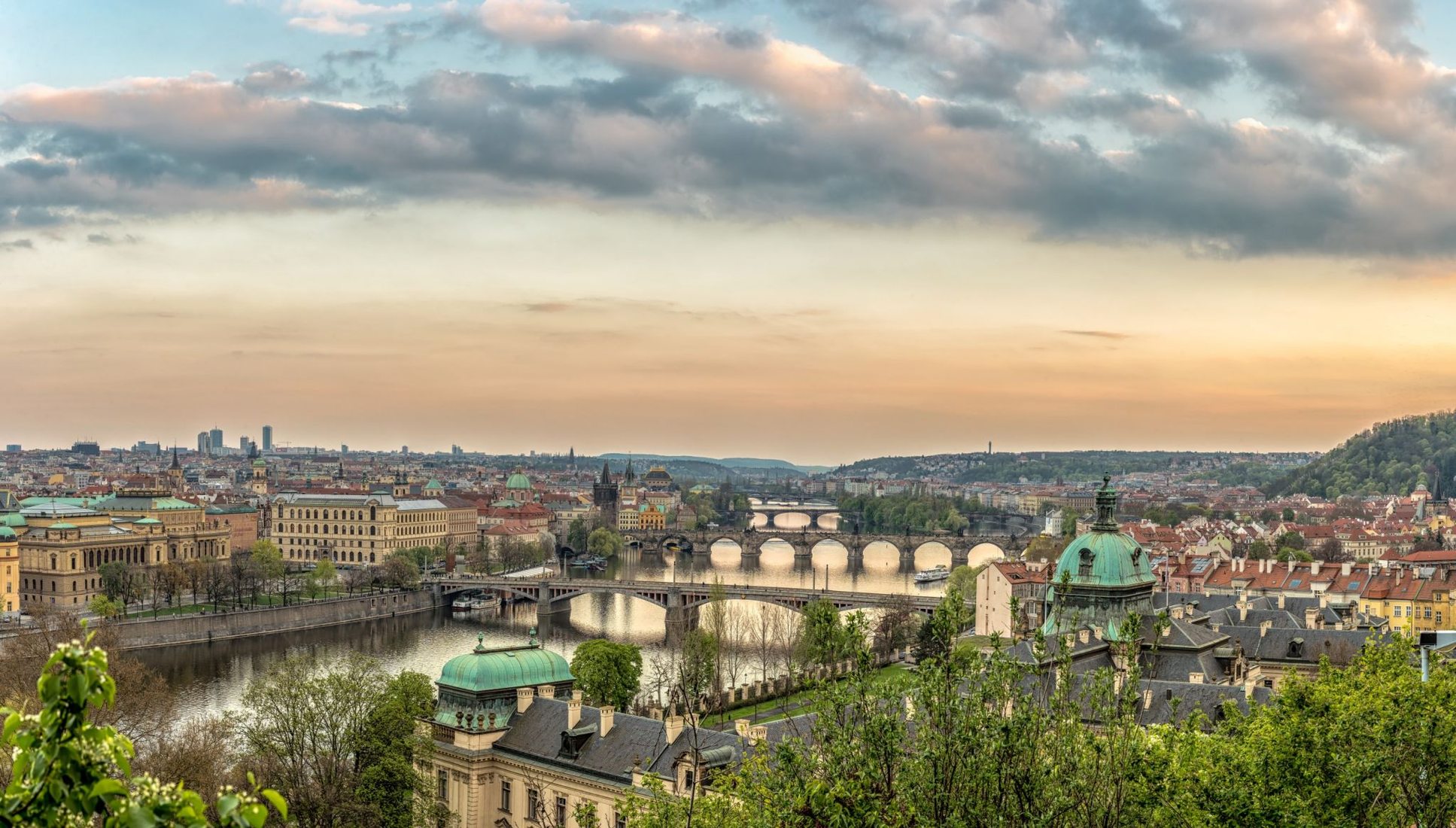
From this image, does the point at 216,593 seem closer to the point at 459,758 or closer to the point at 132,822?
the point at 459,758

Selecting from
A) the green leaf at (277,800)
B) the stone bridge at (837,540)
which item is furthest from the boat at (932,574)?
the green leaf at (277,800)

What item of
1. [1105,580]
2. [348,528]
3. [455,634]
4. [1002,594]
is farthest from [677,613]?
[348,528]

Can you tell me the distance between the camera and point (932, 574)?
127m

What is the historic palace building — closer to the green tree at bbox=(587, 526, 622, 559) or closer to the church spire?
the green tree at bbox=(587, 526, 622, 559)

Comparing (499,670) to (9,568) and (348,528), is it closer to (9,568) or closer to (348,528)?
(9,568)

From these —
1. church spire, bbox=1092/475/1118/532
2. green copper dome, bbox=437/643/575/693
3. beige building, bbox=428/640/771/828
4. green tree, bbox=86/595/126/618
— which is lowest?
green tree, bbox=86/595/126/618

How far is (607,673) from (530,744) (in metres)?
19.9

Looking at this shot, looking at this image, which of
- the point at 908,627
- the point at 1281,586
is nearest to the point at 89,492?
the point at 908,627

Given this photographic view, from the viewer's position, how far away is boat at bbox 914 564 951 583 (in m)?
122

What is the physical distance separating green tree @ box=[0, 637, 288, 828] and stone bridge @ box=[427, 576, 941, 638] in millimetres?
73188

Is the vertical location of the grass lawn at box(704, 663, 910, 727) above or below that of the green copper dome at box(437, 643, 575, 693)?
below

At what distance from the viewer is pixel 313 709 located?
112 feet

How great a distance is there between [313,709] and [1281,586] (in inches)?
2021

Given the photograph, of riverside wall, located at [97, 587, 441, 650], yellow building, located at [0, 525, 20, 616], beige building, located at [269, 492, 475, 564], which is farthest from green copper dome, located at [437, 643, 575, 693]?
beige building, located at [269, 492, 475, 564]
